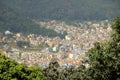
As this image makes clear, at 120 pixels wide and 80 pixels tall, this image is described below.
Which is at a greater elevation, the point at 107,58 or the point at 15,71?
the point at 107,58

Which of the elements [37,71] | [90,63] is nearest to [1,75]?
[37,71]

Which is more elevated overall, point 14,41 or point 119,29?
point 14,41

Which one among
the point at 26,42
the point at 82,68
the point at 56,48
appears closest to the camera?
the point at 82,68

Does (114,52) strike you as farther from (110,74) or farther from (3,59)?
(3,59)

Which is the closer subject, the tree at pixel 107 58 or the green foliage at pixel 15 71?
the green foliage at pixel 15 71

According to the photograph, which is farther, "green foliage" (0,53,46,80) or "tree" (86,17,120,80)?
"tree" (86,17,120,80)

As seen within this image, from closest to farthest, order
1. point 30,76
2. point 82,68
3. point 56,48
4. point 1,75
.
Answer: point 1,75 → point 30,76 → point 82,68 → point 56,48

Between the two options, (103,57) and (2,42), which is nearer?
(103,57)

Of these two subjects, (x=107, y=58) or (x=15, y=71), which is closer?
(x=15, y=71)
